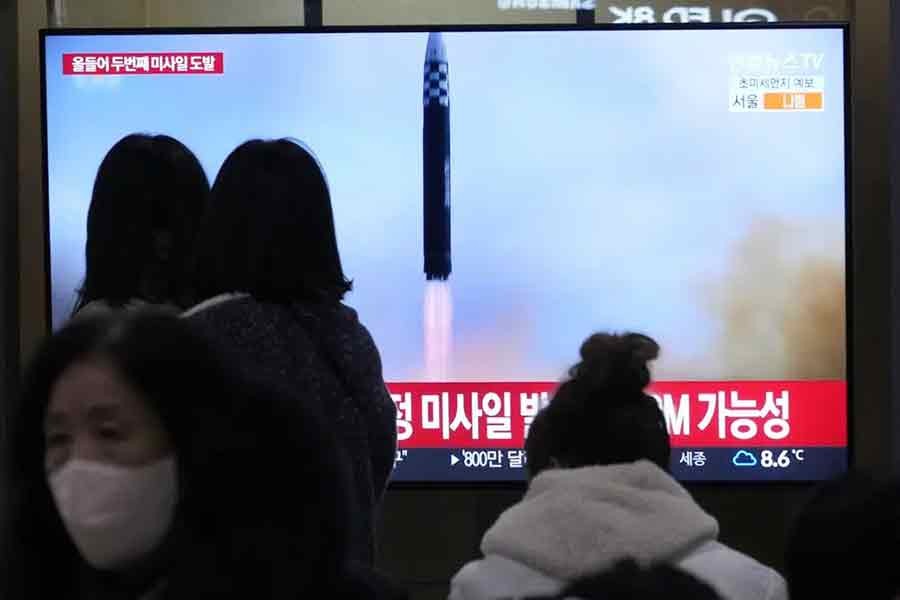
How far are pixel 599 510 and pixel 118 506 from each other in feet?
3.22

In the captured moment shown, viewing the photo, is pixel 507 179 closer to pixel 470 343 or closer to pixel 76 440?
pixel 470 343

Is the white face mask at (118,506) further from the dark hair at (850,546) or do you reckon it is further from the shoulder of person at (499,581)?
the shoulder of person at (499,581)

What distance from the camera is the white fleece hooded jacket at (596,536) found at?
8.18ft

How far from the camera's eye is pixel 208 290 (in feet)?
10.0

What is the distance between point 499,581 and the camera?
2.58 metres

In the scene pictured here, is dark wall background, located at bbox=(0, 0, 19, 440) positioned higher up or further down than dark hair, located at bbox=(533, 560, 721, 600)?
higher up

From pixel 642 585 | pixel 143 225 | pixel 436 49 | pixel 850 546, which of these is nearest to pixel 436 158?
pixel 436 49

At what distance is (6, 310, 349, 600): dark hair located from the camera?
174 cm

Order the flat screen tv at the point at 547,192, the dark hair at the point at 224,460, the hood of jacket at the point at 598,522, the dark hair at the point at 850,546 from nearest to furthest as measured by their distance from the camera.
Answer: the dark hair at the point at 224,460
the dark hair at the point at 850,546
the hood of jacket at the point at 598,522
the flat screen tv at the point at 547,192

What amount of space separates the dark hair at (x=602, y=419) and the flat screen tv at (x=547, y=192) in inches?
86.9

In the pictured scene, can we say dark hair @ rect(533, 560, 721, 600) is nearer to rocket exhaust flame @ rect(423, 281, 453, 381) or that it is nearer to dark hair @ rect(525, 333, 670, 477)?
dark hair @ rect(525, 333, 670, 477)
